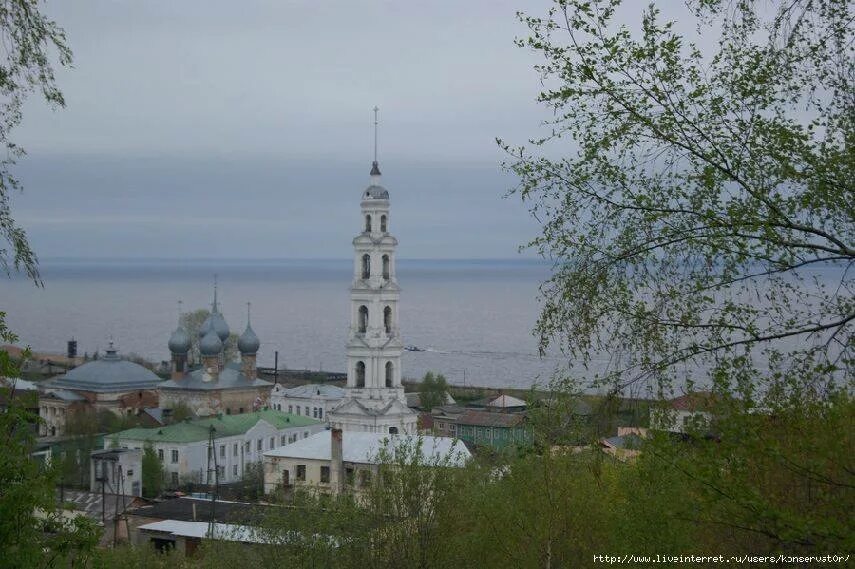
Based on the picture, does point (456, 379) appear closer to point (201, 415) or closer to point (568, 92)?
point (201, 415)

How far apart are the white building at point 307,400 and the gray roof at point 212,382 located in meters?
2.20

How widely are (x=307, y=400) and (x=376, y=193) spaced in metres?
16.0

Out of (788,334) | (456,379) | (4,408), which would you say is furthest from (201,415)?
(788,334)

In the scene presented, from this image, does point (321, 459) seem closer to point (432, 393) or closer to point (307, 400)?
point (307, 400)

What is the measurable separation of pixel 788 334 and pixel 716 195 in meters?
0.93

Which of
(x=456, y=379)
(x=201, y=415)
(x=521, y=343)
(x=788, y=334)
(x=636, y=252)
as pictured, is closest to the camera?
(x=788, y=334)

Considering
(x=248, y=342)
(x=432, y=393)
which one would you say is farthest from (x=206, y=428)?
(x=432, y=393)

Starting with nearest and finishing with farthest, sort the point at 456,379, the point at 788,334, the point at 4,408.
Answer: the point at 788,334 < the point at 4,408 < the point at 456,379

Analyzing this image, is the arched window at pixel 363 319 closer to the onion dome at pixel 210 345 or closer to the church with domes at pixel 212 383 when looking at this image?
the church with domes at pixel 212 383

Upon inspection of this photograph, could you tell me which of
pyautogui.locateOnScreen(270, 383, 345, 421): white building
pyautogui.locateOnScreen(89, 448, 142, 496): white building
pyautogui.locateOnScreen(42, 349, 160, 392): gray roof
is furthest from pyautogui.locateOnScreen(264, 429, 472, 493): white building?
pyautogui.locateOnScreen(42, 349, 160, 392): gray roof

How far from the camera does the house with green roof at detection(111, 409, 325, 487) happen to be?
43.5 metres

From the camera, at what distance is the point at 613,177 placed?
→ 7.30 metres

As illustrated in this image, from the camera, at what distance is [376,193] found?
43.9 m

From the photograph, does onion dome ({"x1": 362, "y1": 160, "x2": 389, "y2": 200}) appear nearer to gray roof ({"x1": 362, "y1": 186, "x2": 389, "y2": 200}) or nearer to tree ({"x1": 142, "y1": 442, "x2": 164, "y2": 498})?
gray roof ({"x1": 362, "y1": 186, "x2": 389, "y2": 200})
